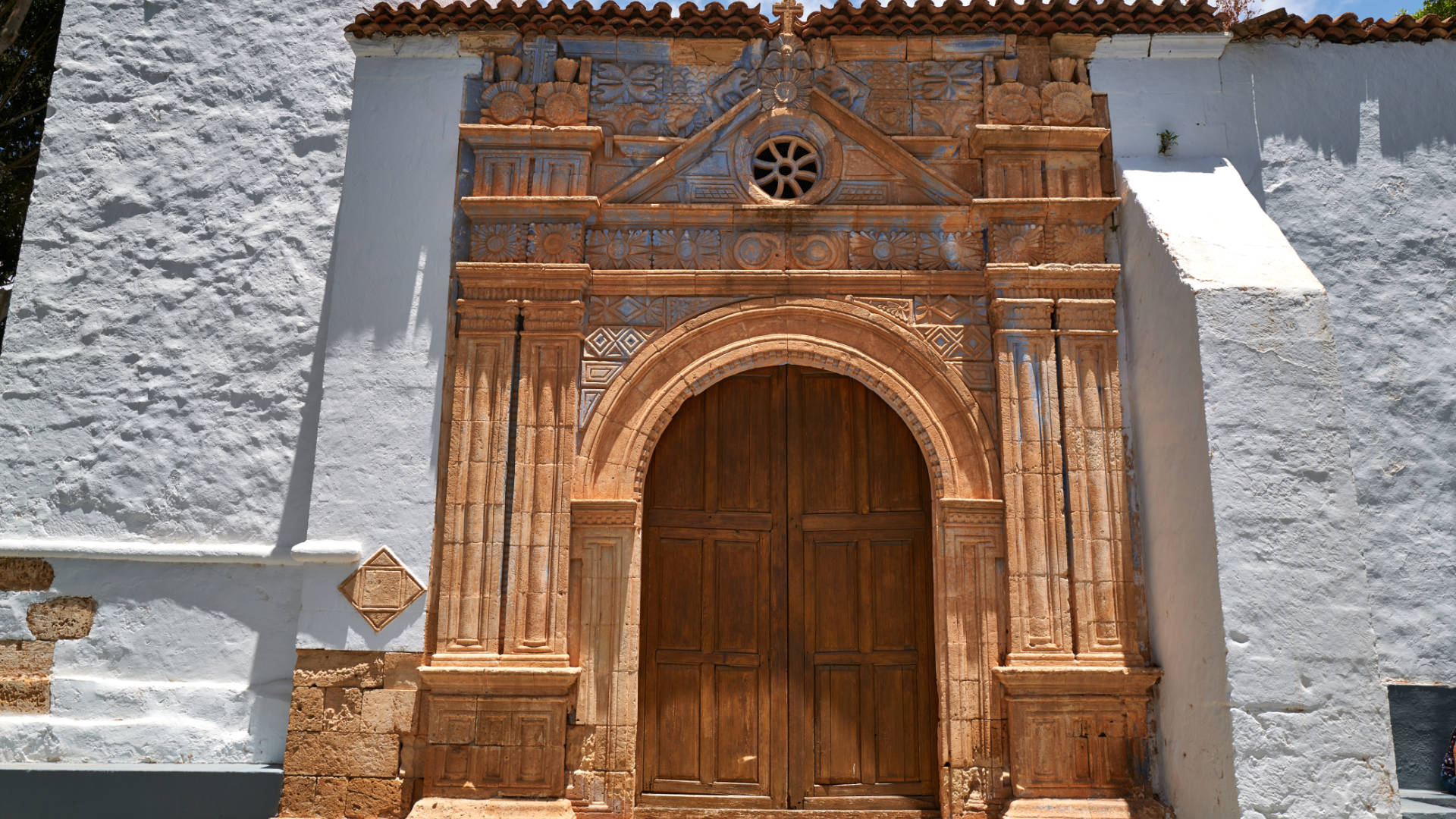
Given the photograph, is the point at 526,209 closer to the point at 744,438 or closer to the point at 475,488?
the point at 475,488

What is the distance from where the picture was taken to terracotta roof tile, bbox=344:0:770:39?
609cm

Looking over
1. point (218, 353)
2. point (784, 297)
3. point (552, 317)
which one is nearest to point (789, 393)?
point (784, 297)

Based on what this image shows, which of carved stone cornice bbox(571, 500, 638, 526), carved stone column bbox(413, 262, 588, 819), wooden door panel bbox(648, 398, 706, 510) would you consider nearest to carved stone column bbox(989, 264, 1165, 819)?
wooden door panel bbox(648, 398, 706, 510)

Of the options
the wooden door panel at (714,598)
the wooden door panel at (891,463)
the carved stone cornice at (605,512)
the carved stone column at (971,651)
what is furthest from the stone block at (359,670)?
the carved stone column at (971,651)

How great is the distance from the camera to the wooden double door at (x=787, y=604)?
5.66 metres

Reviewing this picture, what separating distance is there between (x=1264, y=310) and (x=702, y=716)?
3497 mm

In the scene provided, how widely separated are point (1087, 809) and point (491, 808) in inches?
116

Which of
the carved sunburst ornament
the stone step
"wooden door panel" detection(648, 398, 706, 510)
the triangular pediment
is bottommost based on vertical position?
the stone step

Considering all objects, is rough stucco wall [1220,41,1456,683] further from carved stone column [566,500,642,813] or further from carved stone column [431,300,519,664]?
carved stone column [431,300,519,664]

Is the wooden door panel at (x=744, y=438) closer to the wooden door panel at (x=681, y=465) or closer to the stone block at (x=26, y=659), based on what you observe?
the wooden door panel at (x=681, y=465)

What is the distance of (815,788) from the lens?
563cm

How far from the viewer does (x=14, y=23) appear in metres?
8.63

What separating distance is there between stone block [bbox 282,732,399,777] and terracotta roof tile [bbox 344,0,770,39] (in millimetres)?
3971

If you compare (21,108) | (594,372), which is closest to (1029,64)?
(594,372)
